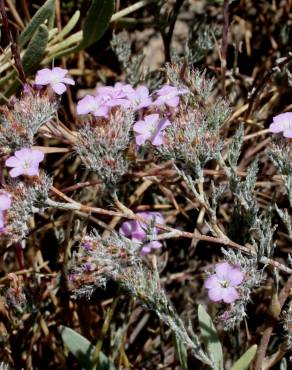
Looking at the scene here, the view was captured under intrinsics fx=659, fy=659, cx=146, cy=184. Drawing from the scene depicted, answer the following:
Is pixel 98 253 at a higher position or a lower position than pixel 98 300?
higher

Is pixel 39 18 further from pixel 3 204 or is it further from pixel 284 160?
pixel 284 160

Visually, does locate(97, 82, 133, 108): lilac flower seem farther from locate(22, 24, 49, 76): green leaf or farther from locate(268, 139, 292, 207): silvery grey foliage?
locate(268, 139, 292, 207): silvery grey foliage

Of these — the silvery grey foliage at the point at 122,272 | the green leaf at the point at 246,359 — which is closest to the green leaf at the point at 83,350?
the silvery grey foliage at the point at 122,272

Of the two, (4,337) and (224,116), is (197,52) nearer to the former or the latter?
(224,116)

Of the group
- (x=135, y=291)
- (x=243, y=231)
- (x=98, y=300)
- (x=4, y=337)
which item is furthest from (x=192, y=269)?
(x=135, y=291)

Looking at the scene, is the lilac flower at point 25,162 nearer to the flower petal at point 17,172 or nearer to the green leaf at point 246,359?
the flower petal at point 17,172

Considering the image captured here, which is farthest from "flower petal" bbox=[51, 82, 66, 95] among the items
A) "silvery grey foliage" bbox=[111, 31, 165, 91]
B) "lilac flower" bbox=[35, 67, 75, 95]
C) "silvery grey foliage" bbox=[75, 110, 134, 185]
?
"silvery grey foliage" bbox=[111, 31, 165, 91]
